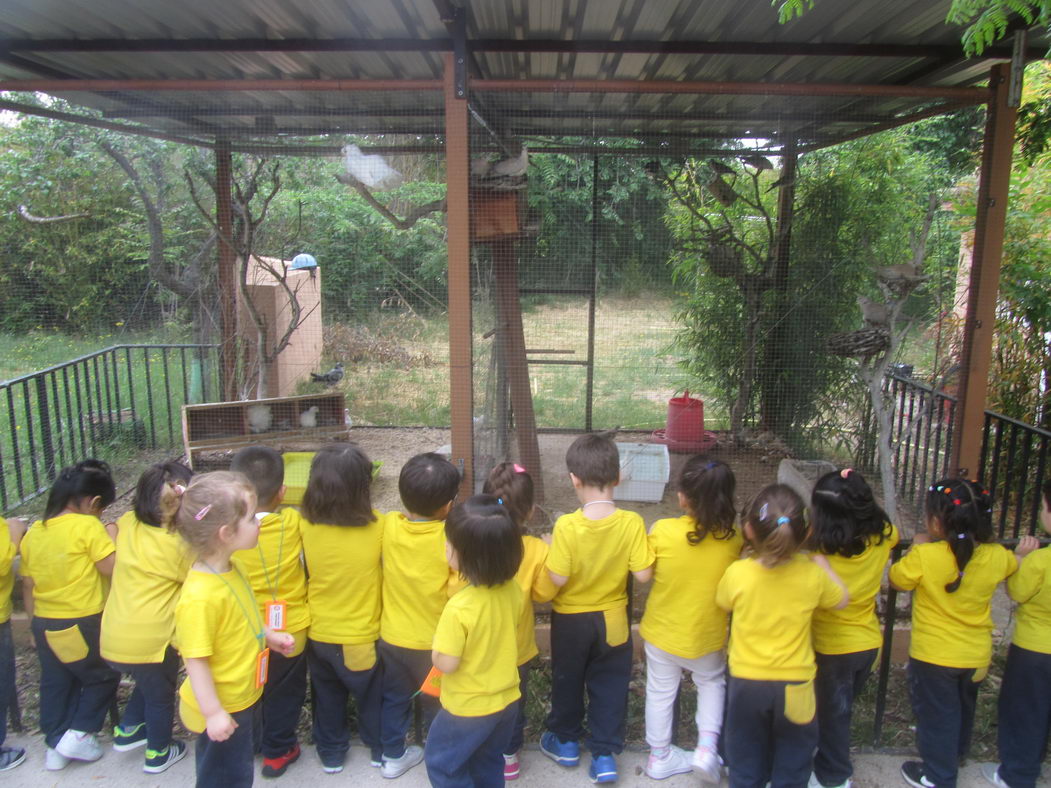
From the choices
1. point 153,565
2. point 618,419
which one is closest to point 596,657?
point 153,565

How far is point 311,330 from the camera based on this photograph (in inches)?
229

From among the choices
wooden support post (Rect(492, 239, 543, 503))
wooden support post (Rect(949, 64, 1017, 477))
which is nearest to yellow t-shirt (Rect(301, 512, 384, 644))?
wooden support post (Rect(492, 239, 543, 503))

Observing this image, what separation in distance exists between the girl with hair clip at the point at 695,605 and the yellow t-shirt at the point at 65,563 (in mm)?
1595

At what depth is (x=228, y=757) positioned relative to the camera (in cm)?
169

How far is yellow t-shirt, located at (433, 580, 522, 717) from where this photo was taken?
162 centimetres

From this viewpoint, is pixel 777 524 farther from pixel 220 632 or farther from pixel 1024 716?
pixel 220 632

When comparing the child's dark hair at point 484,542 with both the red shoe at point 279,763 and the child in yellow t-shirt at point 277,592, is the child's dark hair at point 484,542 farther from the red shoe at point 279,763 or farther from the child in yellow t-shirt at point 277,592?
the red shoe at point 279,763

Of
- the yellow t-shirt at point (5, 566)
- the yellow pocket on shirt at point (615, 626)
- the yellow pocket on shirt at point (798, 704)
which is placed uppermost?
the yellow t-shirt at point (5, 566)

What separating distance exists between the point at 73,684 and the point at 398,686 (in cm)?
101

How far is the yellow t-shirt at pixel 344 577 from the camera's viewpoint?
199 centimetres

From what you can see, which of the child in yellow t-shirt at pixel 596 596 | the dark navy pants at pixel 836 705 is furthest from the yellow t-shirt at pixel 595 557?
the dark navy pants at pixel 836 705

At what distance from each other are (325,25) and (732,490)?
7.80ft

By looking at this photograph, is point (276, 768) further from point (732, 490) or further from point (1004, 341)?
point (1004, 341)

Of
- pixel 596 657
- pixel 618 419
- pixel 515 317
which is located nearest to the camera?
pixel 596 657
